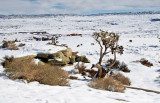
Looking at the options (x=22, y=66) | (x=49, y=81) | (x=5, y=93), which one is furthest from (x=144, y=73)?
(x=5, y=93)

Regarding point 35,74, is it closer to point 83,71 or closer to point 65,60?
point 83,71

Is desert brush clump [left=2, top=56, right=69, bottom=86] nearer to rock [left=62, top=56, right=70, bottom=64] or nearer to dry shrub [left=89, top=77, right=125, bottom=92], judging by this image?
dry shrub [left=89, top=77, right=125, bottom=92]

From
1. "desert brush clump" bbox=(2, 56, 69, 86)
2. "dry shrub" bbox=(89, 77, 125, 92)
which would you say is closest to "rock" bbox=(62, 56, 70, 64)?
"desert brush clump" bbox=(2, 56, 69, 86)

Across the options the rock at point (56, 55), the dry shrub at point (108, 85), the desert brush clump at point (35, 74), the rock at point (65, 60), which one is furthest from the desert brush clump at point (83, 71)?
the desert brush clump at point (35, 74)

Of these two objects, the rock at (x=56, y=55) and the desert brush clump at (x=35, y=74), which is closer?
the desert brush clump at (x=35, y=74)

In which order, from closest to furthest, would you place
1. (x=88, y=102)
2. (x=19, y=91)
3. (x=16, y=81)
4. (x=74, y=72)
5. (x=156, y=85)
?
(x=88, y=102) < (x=19, y=91) < (x=16, y=81) < (x=156, y=85) < (x=74, y=72)

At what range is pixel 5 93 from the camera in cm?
514

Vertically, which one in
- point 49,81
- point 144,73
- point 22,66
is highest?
point 22,66

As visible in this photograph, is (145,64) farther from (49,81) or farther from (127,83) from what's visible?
(49,81)

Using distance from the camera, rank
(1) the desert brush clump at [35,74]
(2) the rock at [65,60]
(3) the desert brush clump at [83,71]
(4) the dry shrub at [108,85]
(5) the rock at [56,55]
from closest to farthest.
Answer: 1. (1) the desert brush clump at [35,74]
2. (4) the dry shrub at [108,85]
3. (3) the desert brush clump at [83,71]
4. (5) the rock at [56,55]
5. (2) the rock at [65,60]

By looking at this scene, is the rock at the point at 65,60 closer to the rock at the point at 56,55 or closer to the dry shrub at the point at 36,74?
the rock at the point at 56,55

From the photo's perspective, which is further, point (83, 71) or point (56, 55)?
point (56, 55)

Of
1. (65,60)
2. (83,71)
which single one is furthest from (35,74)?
(65,60)

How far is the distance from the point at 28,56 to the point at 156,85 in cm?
964
